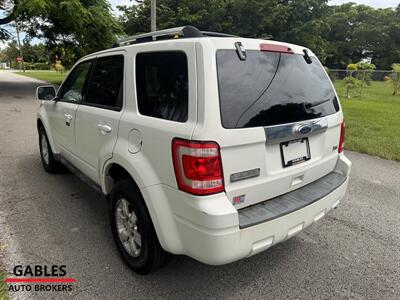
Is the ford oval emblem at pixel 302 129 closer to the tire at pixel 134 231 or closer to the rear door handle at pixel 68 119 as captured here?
the tire at pixel 134 231

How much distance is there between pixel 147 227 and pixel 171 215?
31 centimetres

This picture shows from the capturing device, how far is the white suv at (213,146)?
6.77 ft

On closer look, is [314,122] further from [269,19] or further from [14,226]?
[269,19]

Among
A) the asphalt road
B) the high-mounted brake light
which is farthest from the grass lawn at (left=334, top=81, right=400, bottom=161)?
the high-mounted brake light

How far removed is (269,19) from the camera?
98.2ft

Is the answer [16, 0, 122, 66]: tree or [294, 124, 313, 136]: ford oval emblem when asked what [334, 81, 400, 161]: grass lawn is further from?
[16, 0, 122, 66]: tree

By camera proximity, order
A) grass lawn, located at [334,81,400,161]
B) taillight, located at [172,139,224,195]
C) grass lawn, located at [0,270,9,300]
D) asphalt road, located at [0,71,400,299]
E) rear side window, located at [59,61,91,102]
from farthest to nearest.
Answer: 1. grass lawn, located at [334,81,400,161]
2. rear side window, located at [59,61,91,102]
3. asphalt road, located at [0,71,400,299]
4. grass lawn, located at [0,270,9,300]
5. taillight, located at [172,139,224,195]

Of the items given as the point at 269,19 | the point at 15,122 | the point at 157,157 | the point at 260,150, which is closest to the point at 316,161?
the point at 260,150

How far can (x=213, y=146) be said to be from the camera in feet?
6.66

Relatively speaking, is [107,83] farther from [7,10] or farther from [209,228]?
[7,10]

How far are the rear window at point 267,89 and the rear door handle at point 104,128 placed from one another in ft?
3.95

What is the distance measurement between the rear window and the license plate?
18cm

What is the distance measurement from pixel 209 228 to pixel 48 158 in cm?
376

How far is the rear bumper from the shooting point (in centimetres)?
203
